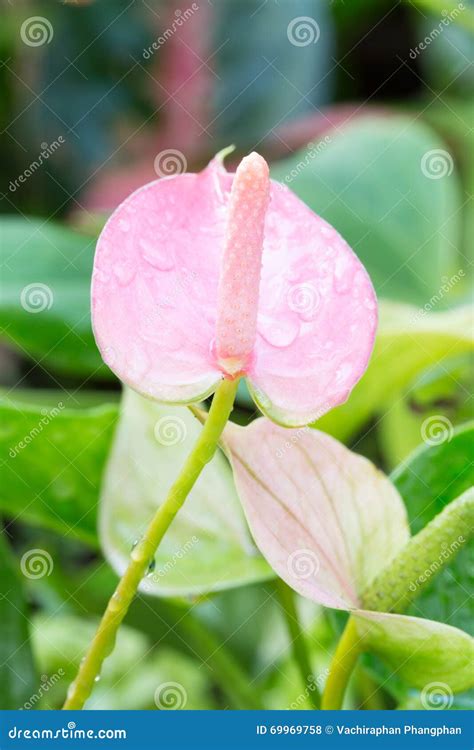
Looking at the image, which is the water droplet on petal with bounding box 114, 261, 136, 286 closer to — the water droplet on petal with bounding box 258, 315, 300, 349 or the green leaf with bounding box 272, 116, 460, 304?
the water droplet on petal with bounding box 258, 315, 300, 349

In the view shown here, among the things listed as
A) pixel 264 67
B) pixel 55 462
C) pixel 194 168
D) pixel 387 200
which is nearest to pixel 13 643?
pixel 55 462

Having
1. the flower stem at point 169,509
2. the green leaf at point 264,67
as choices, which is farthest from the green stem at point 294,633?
the green leaf at point 264,67

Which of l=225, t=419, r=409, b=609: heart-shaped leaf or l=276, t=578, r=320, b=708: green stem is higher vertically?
l=225, t=419, r=409, b=609: heart-shaped leaf

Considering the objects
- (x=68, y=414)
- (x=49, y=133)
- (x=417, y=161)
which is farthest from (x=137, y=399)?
(x=49, y=133)

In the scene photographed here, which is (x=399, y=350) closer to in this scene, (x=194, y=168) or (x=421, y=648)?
(x=421, y=648)

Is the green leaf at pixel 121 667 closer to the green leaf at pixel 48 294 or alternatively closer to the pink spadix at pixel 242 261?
the green leaf at pixel 48 294

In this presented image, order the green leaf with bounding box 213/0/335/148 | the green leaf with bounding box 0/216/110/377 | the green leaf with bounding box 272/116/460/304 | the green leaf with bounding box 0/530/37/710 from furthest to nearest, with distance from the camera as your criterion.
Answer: the green leaf with bounding box 213/0/335/148 → the green leaf with bounding box 272/116/460/304 → the green leaf with bounding box 0/216/110/377 → the green leaf with bounding box 0/530/37/710

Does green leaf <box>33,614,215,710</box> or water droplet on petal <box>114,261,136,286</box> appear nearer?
water droplet on petal <box>114,261,136,286</box>

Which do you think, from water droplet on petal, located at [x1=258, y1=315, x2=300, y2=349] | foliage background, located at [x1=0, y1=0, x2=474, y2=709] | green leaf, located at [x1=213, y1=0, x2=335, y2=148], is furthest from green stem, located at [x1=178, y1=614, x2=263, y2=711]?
green leaf, located at [x1=213, y1=0, x2=335, y2=148]
